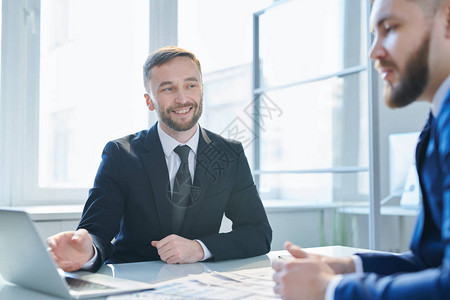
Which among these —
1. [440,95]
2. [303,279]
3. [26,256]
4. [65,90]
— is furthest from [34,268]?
[65,90]

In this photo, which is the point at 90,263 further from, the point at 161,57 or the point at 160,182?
the point at 161,57

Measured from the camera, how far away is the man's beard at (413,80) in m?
0.80

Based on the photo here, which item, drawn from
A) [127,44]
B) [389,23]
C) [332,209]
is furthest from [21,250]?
[332,209]

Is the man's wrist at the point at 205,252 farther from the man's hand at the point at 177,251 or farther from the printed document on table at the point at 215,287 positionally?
the printed document on table at the point at 215,287

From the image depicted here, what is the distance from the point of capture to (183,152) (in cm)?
164

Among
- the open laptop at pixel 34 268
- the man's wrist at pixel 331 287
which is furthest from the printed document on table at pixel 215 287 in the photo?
the man's wrist at pixel 331 287

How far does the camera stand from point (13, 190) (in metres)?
2.45

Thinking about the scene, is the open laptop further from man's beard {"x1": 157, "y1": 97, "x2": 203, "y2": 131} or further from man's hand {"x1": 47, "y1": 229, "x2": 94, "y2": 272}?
man's beard {"x1": 157, "y1": 97, "x2": 203, "y2": 131}

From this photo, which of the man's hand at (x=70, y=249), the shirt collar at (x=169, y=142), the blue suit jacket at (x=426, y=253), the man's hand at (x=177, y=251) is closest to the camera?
the blue suit jacket at (x=426, y=253)

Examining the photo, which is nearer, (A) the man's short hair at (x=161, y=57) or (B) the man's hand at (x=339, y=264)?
(B) the man's hand at (x=339, y=264)

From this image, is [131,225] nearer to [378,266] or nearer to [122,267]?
[122,267]

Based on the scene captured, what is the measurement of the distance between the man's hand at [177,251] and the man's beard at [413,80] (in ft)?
2.24

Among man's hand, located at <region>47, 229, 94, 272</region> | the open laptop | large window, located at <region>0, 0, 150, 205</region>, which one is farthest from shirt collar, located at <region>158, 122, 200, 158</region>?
large window, located at <region>0, 0, 150, 205</region>

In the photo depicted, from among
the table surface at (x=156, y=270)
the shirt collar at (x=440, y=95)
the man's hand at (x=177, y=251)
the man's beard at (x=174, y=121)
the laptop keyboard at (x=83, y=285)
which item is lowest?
the table surface at (x=156, y=270)
